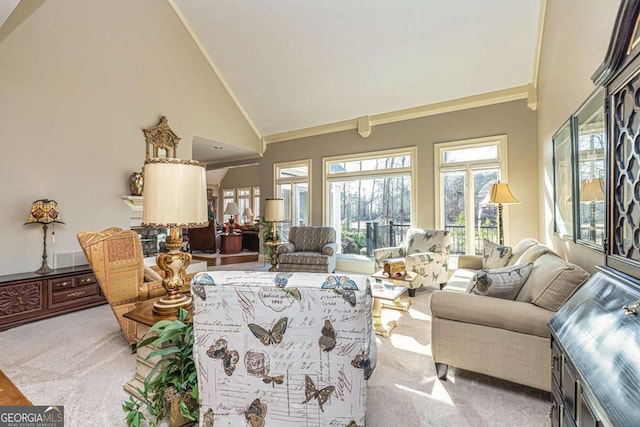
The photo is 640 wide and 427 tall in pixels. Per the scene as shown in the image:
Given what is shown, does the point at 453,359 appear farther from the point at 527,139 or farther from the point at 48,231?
the point at 48,231

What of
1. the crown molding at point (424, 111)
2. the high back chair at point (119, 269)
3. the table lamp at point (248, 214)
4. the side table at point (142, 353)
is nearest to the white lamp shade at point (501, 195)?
the crown molding at point (424, 111)

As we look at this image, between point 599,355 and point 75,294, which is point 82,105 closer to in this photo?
point 75,294

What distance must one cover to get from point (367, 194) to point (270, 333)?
4754 mm

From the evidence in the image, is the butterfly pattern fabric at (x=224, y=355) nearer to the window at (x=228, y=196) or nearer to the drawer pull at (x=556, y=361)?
the drawer pull at (x=556, y=361)

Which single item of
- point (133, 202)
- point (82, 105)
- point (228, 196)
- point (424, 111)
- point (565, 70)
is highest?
point (424, 111)

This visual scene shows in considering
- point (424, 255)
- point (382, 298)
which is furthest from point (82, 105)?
point (424, 255)

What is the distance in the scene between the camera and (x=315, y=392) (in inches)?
48.3

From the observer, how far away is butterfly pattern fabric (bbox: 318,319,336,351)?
1.15 metres

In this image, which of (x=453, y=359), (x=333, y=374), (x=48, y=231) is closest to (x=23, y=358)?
(x=48, y=231)

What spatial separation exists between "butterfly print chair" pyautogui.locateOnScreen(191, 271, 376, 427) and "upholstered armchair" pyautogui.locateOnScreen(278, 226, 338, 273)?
11.2 ft

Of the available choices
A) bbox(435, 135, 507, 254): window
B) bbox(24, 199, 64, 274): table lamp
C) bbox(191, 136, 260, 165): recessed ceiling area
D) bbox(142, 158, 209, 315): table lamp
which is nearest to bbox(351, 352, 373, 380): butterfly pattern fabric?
bbox(142, 158, 209, 315): table lamp

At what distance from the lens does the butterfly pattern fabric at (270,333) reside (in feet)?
3.89

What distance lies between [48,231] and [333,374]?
14.5 feet

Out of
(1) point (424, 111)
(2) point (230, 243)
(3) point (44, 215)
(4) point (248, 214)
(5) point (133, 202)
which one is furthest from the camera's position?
(4) point (248, 214)
